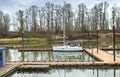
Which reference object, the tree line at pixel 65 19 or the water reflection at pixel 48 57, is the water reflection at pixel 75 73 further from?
the tree line at pixel 65 19

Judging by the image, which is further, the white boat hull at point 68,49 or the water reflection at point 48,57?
the white boat hull at point 68,49

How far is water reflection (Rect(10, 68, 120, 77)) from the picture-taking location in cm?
2041

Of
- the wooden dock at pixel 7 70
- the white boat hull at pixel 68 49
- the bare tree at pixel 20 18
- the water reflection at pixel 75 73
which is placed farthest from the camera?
the bare tree at pixel 20 18

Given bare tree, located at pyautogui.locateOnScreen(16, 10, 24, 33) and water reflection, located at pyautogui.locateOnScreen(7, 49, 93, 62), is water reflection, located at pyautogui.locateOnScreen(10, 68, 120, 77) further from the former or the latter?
bare tree, located at pyautogui.locateOnScreen(16, 10, 24, 33)

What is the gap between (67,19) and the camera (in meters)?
76.4

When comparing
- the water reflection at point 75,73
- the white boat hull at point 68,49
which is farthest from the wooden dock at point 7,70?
the white boat hull at point 68,49

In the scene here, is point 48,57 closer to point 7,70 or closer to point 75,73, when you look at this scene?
point 75,73

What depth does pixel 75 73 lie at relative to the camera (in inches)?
834

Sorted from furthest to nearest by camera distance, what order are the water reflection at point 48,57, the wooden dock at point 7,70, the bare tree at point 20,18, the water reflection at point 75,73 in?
the bare tree at point 20,18, the water reflection at point 48,57, the water reflection at point 75,73, the wooden dock at point 7,70

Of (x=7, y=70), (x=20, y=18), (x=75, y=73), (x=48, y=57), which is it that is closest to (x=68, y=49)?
(x=48, y=57)

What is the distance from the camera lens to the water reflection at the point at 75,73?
2041 centimetres

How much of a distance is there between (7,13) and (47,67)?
61.0 meters

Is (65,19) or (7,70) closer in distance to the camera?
(7,70)

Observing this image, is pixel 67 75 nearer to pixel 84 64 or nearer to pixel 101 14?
pixel 84 64
